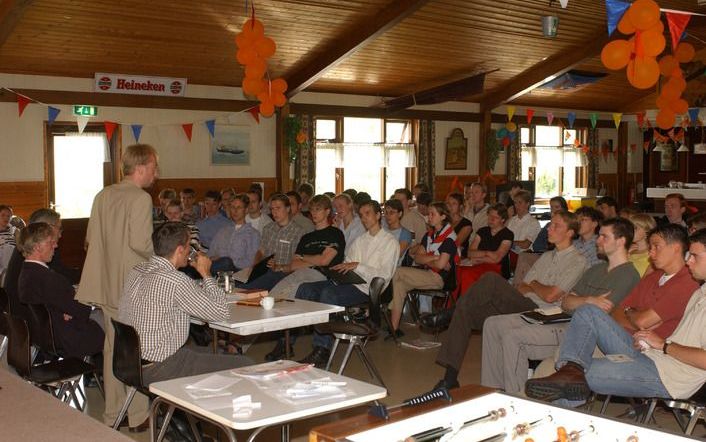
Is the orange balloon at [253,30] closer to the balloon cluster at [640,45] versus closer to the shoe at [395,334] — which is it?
the shoe at [395,334]

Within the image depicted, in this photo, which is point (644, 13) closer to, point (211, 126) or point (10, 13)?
point (10, 13)

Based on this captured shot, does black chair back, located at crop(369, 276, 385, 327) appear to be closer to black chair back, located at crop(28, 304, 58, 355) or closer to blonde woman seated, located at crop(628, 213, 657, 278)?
blonde woman seated, located at crop(628, 213, 657, 278)

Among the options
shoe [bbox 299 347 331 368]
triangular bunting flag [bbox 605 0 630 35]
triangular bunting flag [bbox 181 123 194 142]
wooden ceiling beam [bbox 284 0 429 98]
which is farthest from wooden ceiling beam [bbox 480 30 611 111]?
shoe [bbox 299 347 331 368]

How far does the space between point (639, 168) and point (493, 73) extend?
6935 mm

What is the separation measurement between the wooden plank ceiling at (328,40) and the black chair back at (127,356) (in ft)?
20.0

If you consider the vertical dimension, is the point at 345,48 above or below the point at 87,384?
above

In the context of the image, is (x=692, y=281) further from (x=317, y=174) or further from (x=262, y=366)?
(x=317, y=174)

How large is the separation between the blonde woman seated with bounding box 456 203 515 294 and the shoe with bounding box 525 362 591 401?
3205mm

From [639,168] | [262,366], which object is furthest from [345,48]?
[639,168]

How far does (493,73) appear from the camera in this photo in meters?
14.1

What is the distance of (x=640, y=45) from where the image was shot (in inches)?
235

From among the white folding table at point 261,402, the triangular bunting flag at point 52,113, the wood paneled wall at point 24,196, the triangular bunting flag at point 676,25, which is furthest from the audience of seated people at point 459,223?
the wood paneled wall at point 24,196

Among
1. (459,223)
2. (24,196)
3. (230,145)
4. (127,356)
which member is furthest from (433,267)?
(230,145)

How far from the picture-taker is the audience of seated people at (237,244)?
7.22 m
